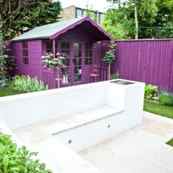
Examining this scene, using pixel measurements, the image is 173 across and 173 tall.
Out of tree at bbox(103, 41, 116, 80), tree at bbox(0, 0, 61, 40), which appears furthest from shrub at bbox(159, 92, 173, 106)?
tree at bbox(0, 0, 61, 40)

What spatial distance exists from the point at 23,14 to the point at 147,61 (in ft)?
27.0

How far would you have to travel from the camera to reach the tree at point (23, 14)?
12039 mm

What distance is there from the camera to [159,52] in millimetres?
8000

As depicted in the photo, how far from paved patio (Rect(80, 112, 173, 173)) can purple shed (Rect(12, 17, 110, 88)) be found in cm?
426

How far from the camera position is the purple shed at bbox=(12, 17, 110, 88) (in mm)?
8328

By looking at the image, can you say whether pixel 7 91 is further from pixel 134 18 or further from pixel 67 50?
pixel 134 18

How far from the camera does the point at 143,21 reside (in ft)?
54.5

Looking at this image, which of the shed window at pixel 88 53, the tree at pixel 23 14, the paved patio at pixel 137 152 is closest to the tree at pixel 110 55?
the shed window at pixel 88 53

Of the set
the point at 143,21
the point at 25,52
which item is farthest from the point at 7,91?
the point at 143,21

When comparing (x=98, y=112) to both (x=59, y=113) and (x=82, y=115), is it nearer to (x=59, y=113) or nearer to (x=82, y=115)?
(x=82, y=115)

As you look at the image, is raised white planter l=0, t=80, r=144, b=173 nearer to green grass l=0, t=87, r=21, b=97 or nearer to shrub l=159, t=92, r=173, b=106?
shrub l=159, t=92, r=173, b=106

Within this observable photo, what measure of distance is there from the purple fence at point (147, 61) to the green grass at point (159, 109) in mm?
1173

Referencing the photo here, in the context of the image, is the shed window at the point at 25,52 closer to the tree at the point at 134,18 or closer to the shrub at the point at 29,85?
the shrub at the point at 29,85

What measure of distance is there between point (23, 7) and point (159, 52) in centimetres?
856
